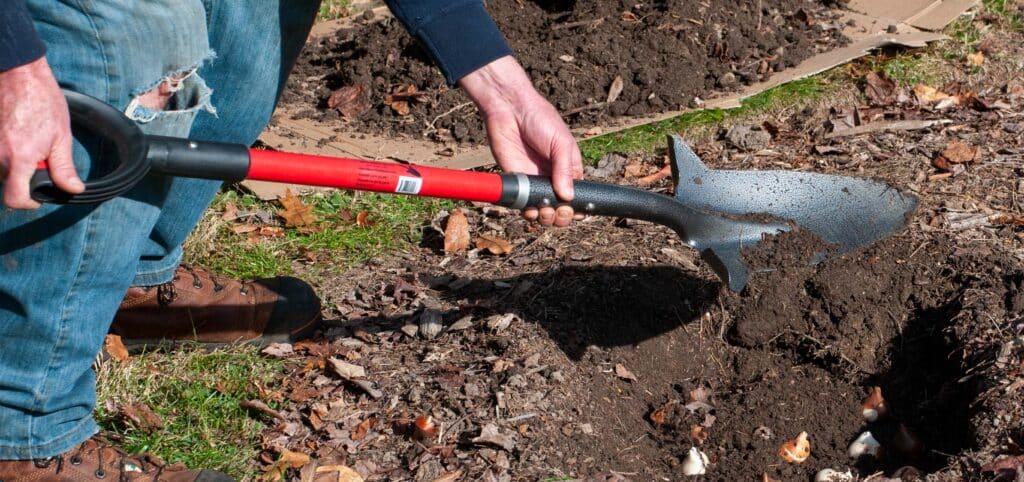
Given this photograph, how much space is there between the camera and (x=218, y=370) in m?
3.14

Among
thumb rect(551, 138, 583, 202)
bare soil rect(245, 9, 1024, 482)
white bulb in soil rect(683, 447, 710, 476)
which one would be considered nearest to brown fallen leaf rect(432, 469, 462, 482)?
bare soil rect(245, 9, 1024, 482)

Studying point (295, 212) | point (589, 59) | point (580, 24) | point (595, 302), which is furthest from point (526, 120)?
point (580, 24)

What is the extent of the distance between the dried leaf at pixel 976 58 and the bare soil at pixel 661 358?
1405mm

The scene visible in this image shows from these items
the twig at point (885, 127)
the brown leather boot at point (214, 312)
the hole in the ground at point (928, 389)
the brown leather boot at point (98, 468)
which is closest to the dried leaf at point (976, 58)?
the twig at point (885, 127)

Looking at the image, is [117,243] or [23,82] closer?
[23,82]

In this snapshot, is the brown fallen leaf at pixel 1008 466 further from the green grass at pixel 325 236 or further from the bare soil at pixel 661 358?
the green grass at pixel 325 236

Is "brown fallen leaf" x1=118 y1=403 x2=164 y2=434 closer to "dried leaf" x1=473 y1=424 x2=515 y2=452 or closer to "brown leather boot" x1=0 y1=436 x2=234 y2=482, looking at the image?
"brown leather boot" x1=0 y1=436 x2=234 y2=482

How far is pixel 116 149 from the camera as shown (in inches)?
85.8

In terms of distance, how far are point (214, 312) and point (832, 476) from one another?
75.6 inches

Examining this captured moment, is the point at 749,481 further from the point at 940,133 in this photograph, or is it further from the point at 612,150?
the point at 940,133

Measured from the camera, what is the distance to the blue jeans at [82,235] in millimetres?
2129

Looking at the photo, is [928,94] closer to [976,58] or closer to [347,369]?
[976,58]

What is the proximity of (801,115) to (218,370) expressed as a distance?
2.84 metres

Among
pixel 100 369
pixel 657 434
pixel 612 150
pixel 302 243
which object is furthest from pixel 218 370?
pixel 612 150
